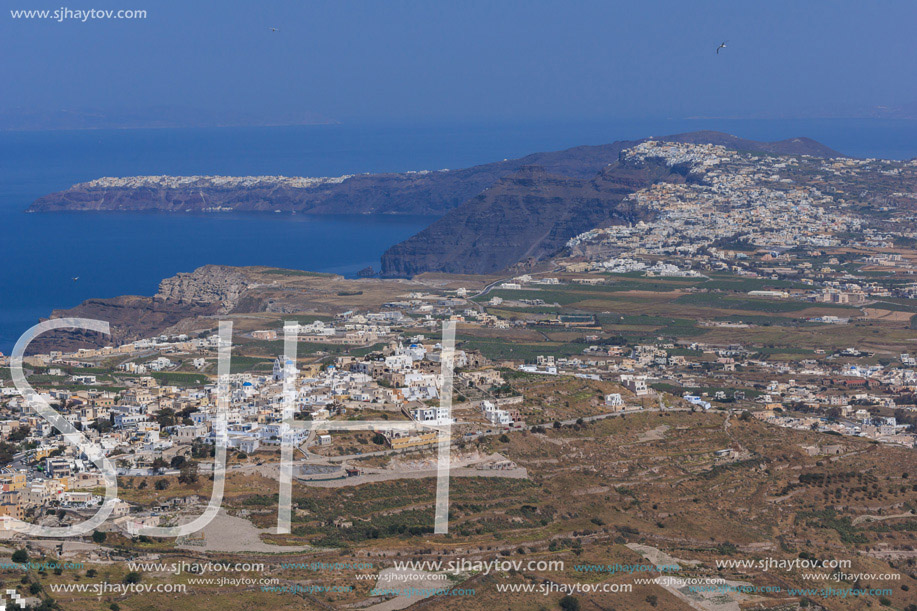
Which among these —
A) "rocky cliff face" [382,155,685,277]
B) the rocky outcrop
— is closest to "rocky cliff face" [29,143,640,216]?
"rocky cliff face" [382,155,685,277]

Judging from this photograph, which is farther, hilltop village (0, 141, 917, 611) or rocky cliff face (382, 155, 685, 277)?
rocky cliff face (382, 155, 685, 277)

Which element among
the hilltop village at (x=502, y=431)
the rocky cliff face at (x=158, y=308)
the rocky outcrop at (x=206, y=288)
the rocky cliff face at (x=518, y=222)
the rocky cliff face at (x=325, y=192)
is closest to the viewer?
the hilltop village at (x=502, y=431)

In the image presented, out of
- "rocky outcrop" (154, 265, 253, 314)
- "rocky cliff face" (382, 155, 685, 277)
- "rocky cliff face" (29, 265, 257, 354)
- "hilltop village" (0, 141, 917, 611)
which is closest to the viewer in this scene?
"hilltop village" (0, 141, 917, 611)

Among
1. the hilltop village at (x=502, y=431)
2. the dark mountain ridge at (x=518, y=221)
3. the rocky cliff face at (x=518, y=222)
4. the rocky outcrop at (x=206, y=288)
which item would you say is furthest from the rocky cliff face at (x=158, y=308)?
the rocky cliff face at (x=518, y=222)

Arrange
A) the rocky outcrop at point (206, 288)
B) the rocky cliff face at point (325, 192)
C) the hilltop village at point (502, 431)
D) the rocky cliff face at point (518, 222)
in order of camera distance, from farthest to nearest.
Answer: the rocky cliff face at point (325, 192)
the rocky cliff face at point (518, 222)
the rocky outcrop at point (206, 288)
the hilltop village at point (502, 431)

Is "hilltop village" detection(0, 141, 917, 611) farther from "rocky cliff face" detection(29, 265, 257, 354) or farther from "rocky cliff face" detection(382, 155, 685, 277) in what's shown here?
"rocky cliff face" detection(382, 155, 685, 277)

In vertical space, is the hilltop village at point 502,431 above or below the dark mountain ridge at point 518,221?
below

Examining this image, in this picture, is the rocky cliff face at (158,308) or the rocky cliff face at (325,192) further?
the rocky cliff face at (325,192)

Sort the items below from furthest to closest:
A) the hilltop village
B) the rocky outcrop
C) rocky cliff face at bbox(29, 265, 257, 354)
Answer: the rocky outcrop, rocky cliff face at bbox(29, 265, 257, 354), the hilltop village

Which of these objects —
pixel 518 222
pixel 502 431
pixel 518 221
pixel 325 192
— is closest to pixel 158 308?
pixel 502 431

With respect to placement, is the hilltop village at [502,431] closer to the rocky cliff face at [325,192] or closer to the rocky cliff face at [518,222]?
the rocky cliff face at [518,222]

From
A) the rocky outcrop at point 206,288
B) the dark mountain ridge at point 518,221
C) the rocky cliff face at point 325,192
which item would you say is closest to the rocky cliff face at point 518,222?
the dark mountain ridge at point 518,221

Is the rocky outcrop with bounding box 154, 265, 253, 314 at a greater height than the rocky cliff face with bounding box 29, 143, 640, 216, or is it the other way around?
the rocky cliff face with bounding box 29, 143, 640, 216

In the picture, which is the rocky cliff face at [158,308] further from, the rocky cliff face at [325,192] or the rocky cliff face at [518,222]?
the rocky cliff face at [325,192]
